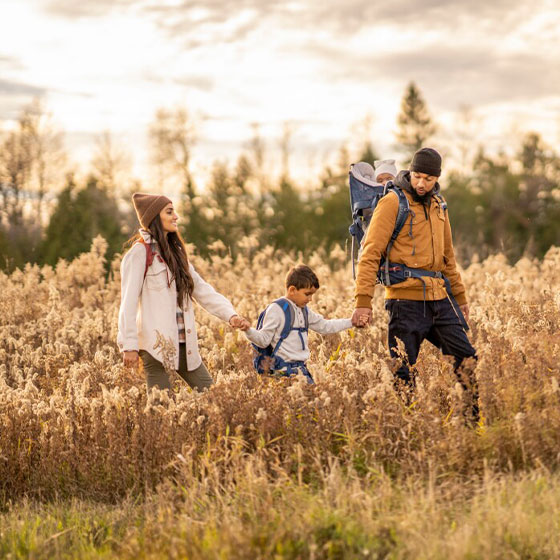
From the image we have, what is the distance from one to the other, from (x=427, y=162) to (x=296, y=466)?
7.72ft

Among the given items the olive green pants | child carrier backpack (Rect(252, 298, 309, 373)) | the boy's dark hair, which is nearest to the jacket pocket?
the olive green pants

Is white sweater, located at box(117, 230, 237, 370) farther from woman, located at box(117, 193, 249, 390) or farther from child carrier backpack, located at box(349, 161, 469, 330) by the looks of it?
child carrier backpack, located at box(349, 161, 469, 330)

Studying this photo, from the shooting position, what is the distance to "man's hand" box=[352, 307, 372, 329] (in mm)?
5199

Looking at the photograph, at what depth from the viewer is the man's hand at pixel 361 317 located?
17.1ft

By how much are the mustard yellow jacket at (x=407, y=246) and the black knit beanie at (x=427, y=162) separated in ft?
0.50

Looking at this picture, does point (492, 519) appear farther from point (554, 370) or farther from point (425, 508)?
point (554, 370)

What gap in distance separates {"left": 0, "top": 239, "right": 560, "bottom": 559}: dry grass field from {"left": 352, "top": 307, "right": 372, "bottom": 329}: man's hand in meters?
0.34

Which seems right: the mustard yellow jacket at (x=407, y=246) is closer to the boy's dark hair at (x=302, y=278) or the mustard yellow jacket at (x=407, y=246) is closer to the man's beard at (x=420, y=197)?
the man's beard at (x=420, y=197)

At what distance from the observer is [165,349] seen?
16.6 feet

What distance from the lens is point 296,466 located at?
4.48 meters

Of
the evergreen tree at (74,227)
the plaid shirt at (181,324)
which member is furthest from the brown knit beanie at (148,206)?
the evergreen tree at (74,227)

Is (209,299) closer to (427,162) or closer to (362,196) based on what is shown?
(362,196)

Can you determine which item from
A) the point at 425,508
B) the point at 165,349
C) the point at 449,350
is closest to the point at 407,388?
the point at 449,350

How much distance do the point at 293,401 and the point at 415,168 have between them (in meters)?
1.91
